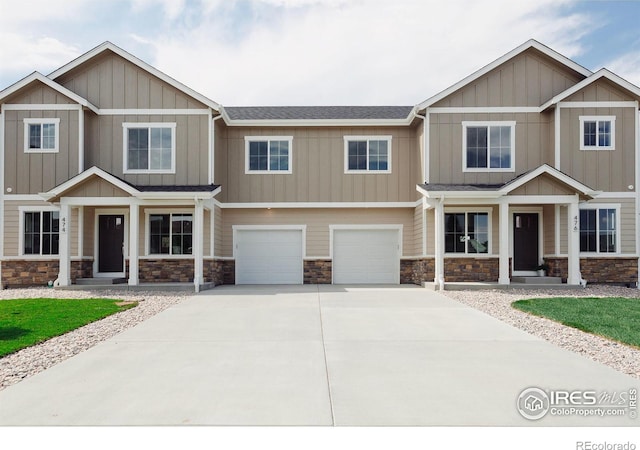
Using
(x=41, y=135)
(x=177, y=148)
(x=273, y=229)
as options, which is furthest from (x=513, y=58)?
(x=41, y=135)

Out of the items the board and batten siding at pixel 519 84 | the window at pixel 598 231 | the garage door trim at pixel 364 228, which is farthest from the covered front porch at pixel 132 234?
the window at pixel 598 231

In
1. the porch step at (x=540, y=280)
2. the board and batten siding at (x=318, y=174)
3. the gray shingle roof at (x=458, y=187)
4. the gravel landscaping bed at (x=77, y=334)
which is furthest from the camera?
the board and batten siding at (x=318, y=174)

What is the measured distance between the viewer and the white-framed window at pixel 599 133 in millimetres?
16328

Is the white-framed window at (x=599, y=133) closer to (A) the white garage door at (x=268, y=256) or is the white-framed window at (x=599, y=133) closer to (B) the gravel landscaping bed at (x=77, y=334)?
(A) the white garage door at (x=268, y=256)

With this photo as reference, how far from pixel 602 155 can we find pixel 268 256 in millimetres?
11680

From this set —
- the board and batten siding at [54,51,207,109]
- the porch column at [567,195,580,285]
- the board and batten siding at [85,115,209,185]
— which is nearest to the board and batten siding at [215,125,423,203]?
the board and batten siding at [85,115,209,185]

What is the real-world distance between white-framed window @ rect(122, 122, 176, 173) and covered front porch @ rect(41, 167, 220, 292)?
103cm

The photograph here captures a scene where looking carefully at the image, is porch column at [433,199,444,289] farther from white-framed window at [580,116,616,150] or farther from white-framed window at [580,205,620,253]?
white-framed window at [580,116,616,150]

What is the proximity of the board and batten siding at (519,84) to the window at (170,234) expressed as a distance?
29.8 feet

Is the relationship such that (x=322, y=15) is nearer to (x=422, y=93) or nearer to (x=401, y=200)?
(x=401, y=200)

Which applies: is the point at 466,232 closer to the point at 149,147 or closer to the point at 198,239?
the point at 198,239
